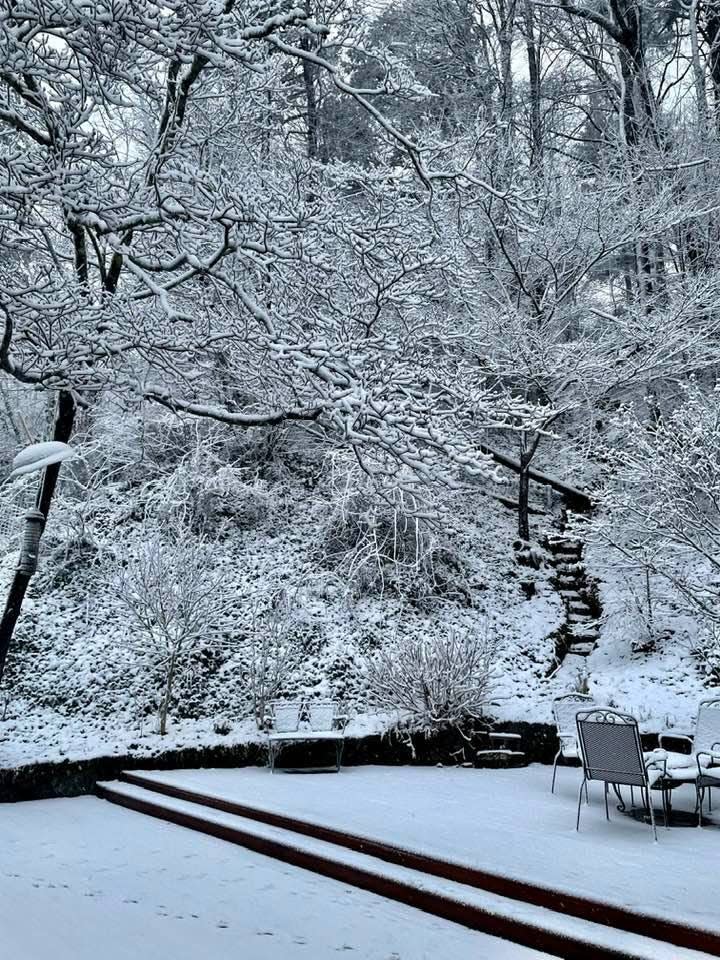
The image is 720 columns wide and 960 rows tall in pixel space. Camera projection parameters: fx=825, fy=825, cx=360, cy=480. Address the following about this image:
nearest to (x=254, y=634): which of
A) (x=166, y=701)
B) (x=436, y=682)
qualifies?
(x=166, y=701)

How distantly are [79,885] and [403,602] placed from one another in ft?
20.4

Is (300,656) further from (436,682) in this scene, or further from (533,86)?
(533,86)

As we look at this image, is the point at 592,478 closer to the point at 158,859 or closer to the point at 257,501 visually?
the point at 257,501

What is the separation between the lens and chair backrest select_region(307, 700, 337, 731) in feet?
25.2

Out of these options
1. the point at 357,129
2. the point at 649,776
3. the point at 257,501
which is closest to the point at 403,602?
the point at 257,501

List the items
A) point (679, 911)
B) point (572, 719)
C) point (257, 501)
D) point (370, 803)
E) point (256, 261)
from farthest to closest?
point (257, 501) → point (572, 719) → point (370, 803) → point (256, 261) → point (679, 911)

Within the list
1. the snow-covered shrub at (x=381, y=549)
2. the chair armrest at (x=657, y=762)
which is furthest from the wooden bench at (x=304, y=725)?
the chair armrest at (x=657, y=762)

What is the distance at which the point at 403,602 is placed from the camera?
33.2 ft

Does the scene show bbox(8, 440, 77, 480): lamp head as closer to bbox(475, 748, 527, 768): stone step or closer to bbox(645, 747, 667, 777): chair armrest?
bbox(645, 747, 667, 777): chair armrest

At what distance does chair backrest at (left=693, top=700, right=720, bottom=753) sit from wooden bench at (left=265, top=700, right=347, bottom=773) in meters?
2.89

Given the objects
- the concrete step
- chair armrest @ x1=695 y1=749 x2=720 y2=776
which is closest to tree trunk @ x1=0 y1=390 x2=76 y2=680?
the concrete step

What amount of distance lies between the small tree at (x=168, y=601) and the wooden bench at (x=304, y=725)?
106 cm

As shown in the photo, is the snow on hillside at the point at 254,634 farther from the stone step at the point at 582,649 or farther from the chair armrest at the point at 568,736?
the chair armrest at the point at 568,736

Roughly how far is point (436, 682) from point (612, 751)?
108 inches
